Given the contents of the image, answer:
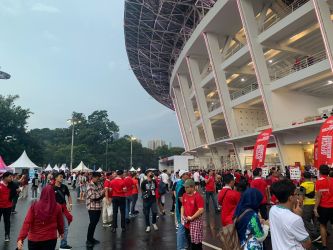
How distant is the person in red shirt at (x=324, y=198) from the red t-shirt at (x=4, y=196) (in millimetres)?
7673

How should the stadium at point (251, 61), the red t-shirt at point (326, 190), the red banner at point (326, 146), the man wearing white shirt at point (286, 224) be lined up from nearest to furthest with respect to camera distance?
1. the man wearing white shirt at point (286, 224)
2. the red t-shirt at point (326, 190)
3. the red banner at point (326, 146)
4. the stadium at point (251, 61)

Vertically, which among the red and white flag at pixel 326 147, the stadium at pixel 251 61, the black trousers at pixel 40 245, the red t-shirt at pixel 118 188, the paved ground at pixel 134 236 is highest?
the stadium at pixel 251 61

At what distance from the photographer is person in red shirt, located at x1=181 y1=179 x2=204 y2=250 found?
529 centimetres

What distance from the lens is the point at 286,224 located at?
2799 mm

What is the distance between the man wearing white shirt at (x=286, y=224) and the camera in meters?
2.77

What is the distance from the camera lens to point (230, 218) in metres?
5.04

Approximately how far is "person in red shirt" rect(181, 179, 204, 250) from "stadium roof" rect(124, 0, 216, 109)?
2664 cm

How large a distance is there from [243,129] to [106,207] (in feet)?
71.0

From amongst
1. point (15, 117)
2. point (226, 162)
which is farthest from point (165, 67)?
point (15, 117)

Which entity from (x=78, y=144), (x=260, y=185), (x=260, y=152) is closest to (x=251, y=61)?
(x=260, y=152)

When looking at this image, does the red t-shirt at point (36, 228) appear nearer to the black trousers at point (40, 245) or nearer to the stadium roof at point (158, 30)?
the black trousers at point (40, 245)

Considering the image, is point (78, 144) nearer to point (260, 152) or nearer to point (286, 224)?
point (260, 152)

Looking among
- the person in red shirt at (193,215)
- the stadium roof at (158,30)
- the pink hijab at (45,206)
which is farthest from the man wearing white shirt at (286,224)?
the stadium roof at (158,30)

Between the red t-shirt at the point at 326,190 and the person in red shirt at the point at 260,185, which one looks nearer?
the red t-shirt at the point at 326,190
